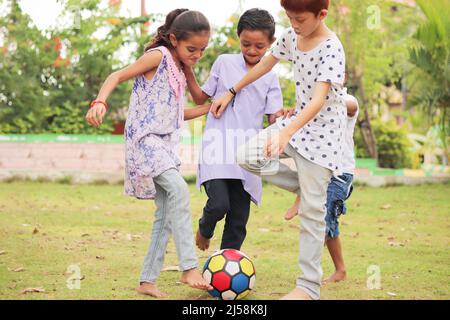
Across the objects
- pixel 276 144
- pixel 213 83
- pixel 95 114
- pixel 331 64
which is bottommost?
→ pixel 276 144

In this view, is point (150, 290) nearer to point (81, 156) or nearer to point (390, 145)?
point (81, 156)

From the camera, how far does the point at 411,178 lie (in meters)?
11.3

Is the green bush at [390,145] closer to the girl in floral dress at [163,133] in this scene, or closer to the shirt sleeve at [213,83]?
the shirt sleeve at [213,83]

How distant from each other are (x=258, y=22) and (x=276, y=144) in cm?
113

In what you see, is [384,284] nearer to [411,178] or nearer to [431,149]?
[411,178]

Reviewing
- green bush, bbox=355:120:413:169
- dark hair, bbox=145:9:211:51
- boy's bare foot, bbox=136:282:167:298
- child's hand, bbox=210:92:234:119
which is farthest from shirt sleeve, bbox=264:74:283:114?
green bush, bbox=355:120:413:169

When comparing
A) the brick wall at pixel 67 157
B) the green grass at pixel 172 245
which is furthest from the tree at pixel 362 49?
the brick wall at pixel 67 157

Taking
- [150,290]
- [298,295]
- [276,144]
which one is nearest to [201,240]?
[150,290]

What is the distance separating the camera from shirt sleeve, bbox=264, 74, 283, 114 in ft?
16.5

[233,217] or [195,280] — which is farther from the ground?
[233,217]

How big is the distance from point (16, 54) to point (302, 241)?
8.32 meters

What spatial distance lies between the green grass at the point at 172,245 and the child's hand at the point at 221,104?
113 centimetres

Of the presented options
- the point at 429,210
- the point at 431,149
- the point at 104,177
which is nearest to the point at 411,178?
the point at 431,149

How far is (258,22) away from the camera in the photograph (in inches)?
189
